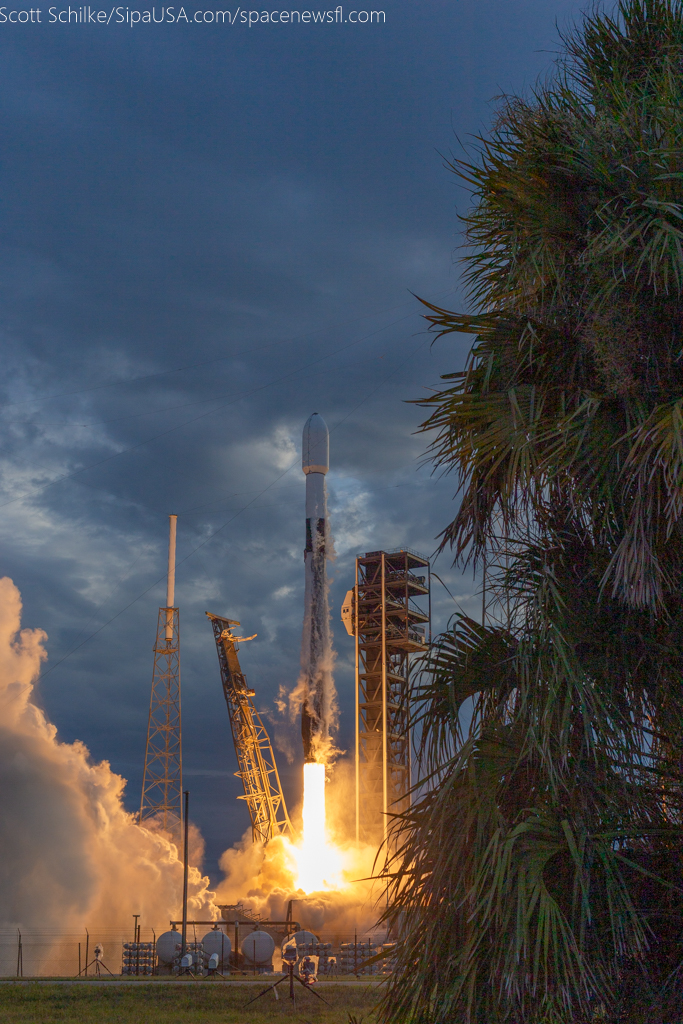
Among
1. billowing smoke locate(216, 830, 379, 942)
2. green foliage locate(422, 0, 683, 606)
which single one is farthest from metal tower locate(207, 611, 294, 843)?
green foliage locate(422, 0, 683, 606)

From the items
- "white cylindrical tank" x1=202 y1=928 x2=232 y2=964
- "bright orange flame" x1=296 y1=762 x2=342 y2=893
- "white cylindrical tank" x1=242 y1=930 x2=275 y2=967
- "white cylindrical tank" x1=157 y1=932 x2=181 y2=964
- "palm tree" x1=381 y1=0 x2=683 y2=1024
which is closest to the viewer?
"palm tree" x1=381 y1=0 x2=683 y2=1024

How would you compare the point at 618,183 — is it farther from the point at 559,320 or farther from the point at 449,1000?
the point at 449,1000

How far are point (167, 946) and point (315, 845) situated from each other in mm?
21352

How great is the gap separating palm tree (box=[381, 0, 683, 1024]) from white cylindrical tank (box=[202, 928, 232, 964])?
35.0 meters

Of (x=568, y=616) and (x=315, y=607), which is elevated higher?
(x=315, y=607)

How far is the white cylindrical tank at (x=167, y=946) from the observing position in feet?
126

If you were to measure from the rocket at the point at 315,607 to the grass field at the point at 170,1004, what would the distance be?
31163 mm

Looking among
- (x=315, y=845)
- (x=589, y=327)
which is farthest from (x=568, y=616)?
(x=315, y=845)

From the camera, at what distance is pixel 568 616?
8.16 m

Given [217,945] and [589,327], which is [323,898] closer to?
[217,945]

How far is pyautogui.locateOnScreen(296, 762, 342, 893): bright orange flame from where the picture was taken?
58.6 metres

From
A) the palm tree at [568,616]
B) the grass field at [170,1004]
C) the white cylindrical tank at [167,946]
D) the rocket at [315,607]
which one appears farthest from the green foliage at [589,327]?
the rocket at [315,607]

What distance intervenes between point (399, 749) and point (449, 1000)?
178ft

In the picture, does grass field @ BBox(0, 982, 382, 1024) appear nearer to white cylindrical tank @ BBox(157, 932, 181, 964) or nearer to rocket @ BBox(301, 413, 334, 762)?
white cylindrical tank @ BBox(157, 932, 181, 964)
